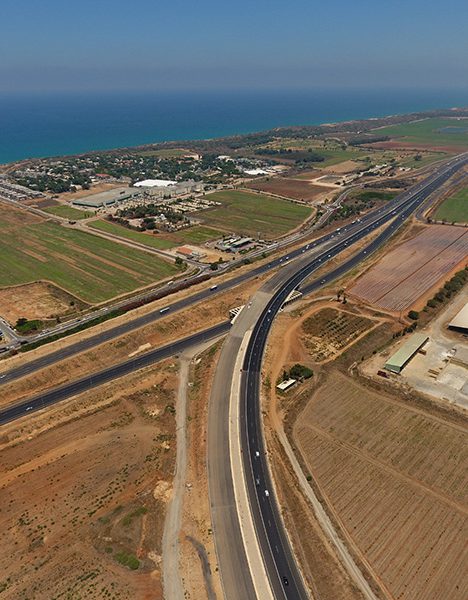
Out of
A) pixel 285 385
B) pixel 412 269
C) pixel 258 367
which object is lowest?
pixel 285 385

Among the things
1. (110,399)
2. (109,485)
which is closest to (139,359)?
(110,399)

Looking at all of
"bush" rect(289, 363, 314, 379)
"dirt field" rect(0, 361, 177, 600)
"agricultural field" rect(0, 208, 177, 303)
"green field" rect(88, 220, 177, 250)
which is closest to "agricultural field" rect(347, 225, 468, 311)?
"bush" rect(289, 363, 314, 379)

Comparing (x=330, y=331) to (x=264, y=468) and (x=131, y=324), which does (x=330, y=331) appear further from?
(x=131, y=324)

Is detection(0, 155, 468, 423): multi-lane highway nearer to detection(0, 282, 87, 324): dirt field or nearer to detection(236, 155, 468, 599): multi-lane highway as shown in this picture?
detection(236, 155, 468, 599): multi-lane highway

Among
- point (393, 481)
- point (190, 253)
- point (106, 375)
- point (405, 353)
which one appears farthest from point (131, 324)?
point (393, 481)

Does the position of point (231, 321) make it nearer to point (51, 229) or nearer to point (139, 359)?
point (139, 359)

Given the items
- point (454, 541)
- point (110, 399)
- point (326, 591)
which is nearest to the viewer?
point (326, 591)

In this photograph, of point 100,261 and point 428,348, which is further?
point 100,261

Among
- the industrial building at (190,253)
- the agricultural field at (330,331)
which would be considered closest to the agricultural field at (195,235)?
the industrial building at (190,253)
